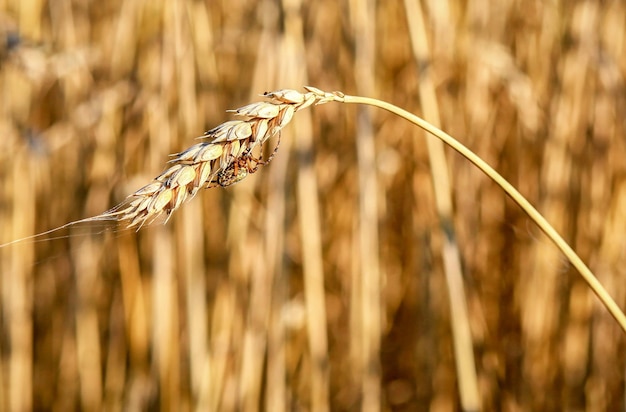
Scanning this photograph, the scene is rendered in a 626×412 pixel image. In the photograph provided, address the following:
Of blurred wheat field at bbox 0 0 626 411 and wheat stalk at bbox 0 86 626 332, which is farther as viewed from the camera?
blurred wheat field at bbox 0 0 626 411

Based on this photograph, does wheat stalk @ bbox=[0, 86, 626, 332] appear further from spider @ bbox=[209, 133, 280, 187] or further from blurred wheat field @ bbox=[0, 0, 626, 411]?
blurred wheat field @ bbox=[0, 0, 626, 411]

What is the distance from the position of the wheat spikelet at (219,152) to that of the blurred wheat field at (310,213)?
0.51 meters

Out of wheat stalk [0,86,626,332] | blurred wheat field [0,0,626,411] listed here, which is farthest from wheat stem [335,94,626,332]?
blurred wheat field [0,0,626,411]

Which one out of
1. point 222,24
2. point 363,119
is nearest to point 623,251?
point 363,119

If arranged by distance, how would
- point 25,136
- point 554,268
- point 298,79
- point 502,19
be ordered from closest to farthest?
point 298,79 → point 25,136 → point 554,268 → point 502,19

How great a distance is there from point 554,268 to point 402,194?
38cm

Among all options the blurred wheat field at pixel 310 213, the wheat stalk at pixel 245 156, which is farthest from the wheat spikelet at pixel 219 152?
the blurred wheat field at pixel 310 213

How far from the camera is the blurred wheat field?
3.28 feet

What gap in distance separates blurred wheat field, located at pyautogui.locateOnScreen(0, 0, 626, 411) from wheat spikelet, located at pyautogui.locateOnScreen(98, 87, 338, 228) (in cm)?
51

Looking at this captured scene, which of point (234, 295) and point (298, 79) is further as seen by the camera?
point (234, 295)

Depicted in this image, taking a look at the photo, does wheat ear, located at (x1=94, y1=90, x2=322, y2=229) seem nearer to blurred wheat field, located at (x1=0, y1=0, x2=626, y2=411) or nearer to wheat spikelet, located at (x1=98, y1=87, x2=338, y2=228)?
wheat spikelet, located at (x1=98, y1=87, x2=338, y2=228)

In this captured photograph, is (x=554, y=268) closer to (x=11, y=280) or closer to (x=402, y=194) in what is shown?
(x=402, y=194)

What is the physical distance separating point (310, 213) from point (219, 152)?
559mm

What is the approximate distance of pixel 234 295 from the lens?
1102 mm
